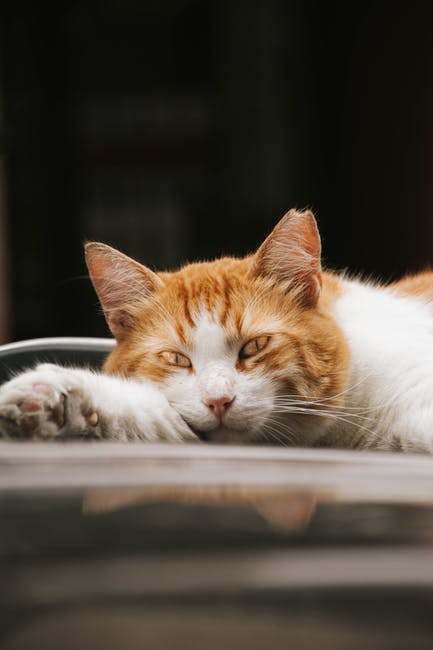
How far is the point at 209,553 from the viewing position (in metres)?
0.44

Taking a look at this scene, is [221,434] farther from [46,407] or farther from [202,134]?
[202,134]

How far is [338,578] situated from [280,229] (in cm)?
71

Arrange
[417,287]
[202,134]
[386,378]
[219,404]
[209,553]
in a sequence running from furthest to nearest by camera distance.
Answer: [202,134] → [417,287] → [386,378] → [219,404] → [209,553]

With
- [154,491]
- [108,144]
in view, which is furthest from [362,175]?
[154,491]

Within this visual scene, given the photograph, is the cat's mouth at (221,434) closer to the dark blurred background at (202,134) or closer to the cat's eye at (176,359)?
the cat's eye at (176,359)

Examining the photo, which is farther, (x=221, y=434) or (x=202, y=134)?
(x=202, y=134)

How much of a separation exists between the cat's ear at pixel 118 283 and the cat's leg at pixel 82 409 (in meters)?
0.19

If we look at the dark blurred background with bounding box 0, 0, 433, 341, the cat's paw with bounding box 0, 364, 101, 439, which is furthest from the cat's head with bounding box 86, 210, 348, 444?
the dark blurred background with bounding box 0, 0, 433, 341

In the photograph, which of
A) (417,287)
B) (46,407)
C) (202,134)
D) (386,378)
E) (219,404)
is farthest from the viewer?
(202,134)

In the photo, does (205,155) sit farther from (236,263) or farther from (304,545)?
(304,545)

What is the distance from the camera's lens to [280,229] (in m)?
1.08

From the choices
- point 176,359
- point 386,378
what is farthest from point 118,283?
point 386,378

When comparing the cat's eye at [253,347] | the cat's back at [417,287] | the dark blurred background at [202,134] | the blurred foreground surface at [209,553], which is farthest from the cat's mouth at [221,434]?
the dark blurred background at [202,134]

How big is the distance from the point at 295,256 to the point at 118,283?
24 cm
